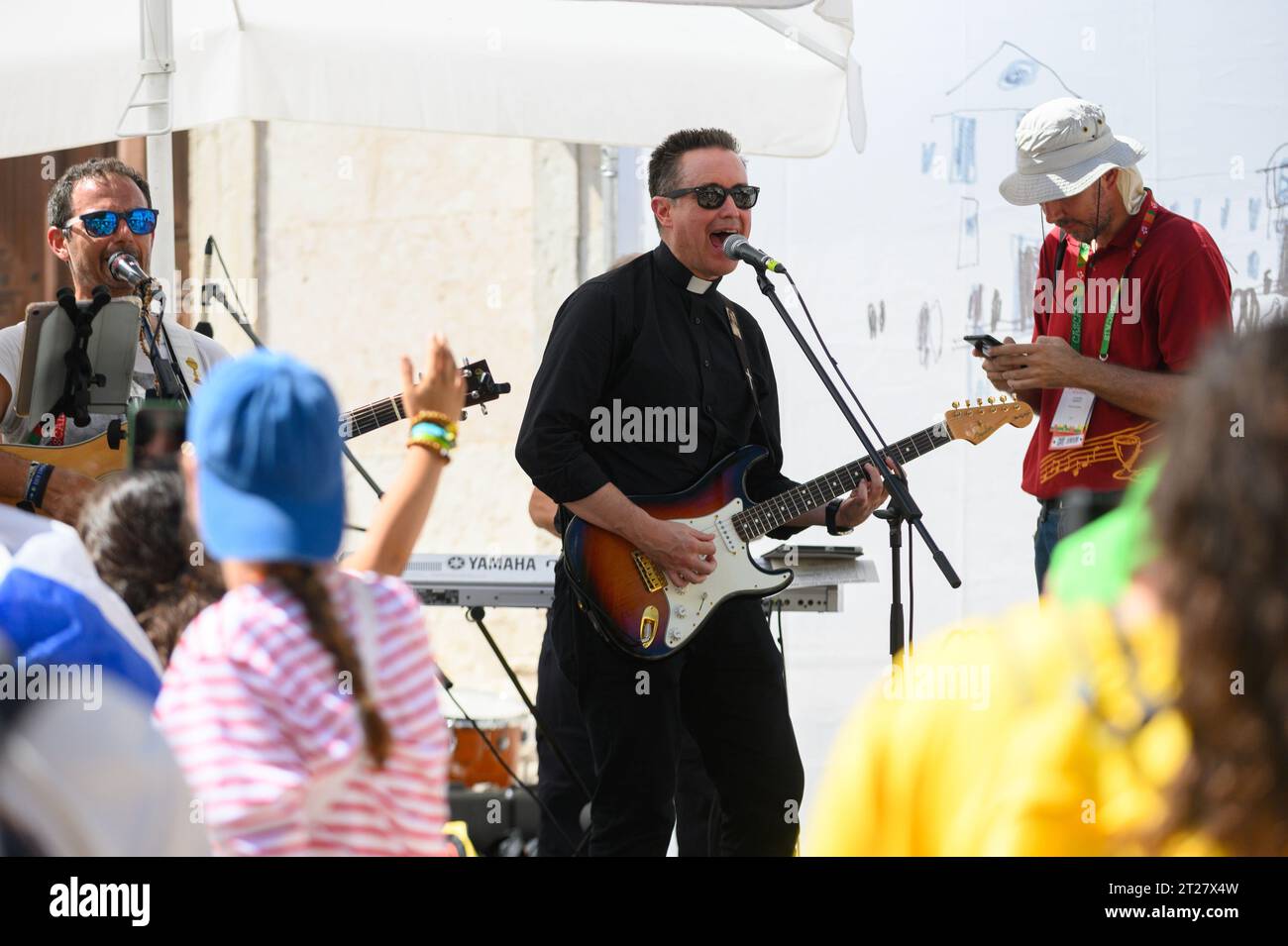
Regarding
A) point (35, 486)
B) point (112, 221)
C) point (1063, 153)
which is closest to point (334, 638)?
point (35, 486)

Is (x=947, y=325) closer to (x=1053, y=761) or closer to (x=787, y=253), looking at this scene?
(x=787, y=253)

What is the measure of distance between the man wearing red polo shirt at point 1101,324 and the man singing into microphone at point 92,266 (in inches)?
79.2

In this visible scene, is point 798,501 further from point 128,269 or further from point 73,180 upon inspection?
point 73,180

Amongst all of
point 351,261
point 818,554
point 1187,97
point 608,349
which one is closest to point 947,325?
point 1187,97

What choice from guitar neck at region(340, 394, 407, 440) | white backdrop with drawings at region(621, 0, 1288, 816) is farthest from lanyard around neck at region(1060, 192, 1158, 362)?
guitar neck at region(340, 394, 407, 440)

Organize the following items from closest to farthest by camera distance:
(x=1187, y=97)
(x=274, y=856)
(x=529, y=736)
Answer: (x=274, y=856) < (x=1187, y=97) < (x=529, y=736)

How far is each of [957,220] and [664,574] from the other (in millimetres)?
2666

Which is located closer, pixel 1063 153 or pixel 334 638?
pixel 334 638

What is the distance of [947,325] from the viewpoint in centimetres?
588

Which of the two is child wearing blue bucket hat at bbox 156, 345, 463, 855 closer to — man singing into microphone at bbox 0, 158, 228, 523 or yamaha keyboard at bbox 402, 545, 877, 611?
man singing into microphone at bbox 0, 158, 228, 523

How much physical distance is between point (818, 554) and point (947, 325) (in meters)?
1.54

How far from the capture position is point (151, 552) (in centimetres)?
216

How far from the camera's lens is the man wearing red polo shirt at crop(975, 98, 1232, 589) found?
378 cm

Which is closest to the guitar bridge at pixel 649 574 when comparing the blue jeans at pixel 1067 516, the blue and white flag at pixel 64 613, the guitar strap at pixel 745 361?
the guitar strap at pixel 745 361
